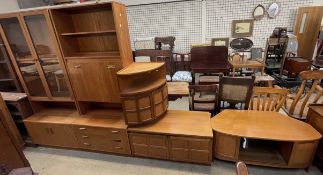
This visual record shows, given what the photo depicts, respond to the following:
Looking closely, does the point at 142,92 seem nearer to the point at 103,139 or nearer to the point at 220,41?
the point at 103,139

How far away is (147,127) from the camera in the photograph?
2.41 meters

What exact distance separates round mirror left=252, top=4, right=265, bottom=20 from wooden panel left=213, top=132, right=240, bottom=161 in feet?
12.2

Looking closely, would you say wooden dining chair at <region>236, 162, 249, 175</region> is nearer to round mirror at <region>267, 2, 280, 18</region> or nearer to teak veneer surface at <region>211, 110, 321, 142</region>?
teak veneer surface at <region>211, 110, 321, 142</region>

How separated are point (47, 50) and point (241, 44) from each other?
431cm

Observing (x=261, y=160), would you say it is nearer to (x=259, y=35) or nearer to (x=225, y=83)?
(x=225, y=83)

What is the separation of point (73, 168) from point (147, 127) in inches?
50.3

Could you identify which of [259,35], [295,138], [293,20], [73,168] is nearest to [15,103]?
[73,168]

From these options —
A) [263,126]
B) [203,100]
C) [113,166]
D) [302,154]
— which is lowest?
[113,166]

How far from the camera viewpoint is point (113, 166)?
2.51 meters

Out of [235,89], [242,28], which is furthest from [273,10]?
[235,89]

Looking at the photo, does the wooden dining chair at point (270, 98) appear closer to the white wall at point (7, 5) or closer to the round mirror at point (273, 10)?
the round mirror at point (273, 10)

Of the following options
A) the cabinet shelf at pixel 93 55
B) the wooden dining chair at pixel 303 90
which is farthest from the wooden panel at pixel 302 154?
the cabinet shelf at pixel 93 55

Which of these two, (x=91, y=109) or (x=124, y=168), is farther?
(x=91, y=109)

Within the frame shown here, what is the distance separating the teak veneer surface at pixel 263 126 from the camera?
6.61 feet
